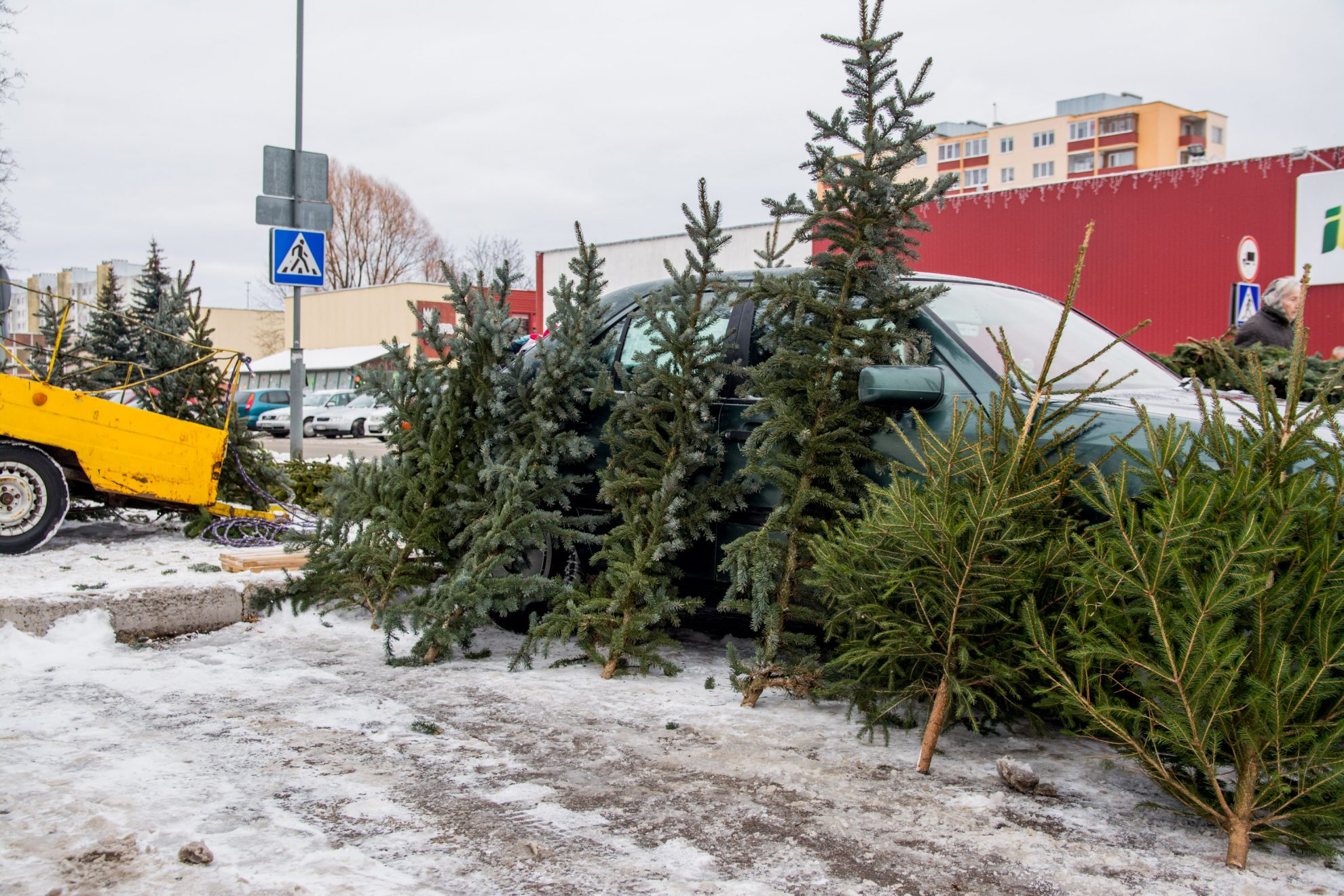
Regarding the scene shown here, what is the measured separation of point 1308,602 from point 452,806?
8.01 feet

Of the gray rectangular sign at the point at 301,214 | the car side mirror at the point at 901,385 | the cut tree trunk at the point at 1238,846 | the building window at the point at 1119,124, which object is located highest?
the building window at the point at 1119,124

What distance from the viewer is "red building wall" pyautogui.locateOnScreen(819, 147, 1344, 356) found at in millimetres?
20953

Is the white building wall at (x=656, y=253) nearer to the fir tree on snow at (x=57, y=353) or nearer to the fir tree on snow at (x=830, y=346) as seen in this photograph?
the fir tree on snow at (x=57, y=353)

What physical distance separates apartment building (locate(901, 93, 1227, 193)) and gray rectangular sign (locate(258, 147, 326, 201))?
83472 mm

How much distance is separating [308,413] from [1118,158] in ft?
259

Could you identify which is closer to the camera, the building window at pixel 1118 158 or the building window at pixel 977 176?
the building window at pixel 1118 158

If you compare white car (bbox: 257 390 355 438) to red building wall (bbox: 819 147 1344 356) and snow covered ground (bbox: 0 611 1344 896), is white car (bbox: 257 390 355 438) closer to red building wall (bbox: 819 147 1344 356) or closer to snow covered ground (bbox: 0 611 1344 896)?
red building wall (bbox: 819 147 1344 356)

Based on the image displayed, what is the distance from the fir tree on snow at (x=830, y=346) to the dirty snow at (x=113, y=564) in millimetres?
3066

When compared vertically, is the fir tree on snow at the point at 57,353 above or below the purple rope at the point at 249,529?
above

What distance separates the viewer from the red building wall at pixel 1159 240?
68.7 ft

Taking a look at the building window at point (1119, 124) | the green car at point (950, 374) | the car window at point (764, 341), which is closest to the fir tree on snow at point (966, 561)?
the green car at point (950, 374)

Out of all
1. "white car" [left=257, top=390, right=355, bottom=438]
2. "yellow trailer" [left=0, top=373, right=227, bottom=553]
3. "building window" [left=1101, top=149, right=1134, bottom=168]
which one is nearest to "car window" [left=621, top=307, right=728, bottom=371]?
"yellow trailer" [left=0, top=373, right=227, bottom=553]

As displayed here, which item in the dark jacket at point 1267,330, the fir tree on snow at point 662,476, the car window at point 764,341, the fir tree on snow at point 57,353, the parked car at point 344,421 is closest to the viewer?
the car window at point 764,341

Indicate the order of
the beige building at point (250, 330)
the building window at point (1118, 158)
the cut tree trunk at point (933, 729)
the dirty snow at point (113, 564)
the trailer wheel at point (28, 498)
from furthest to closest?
the building window at point (1118, 158) → the beige building at point (250, 330) → the trailer wheel at point (28, 498) → the dirty snow at point (113, 564) → the cut tree trunk at point (933, 729)
